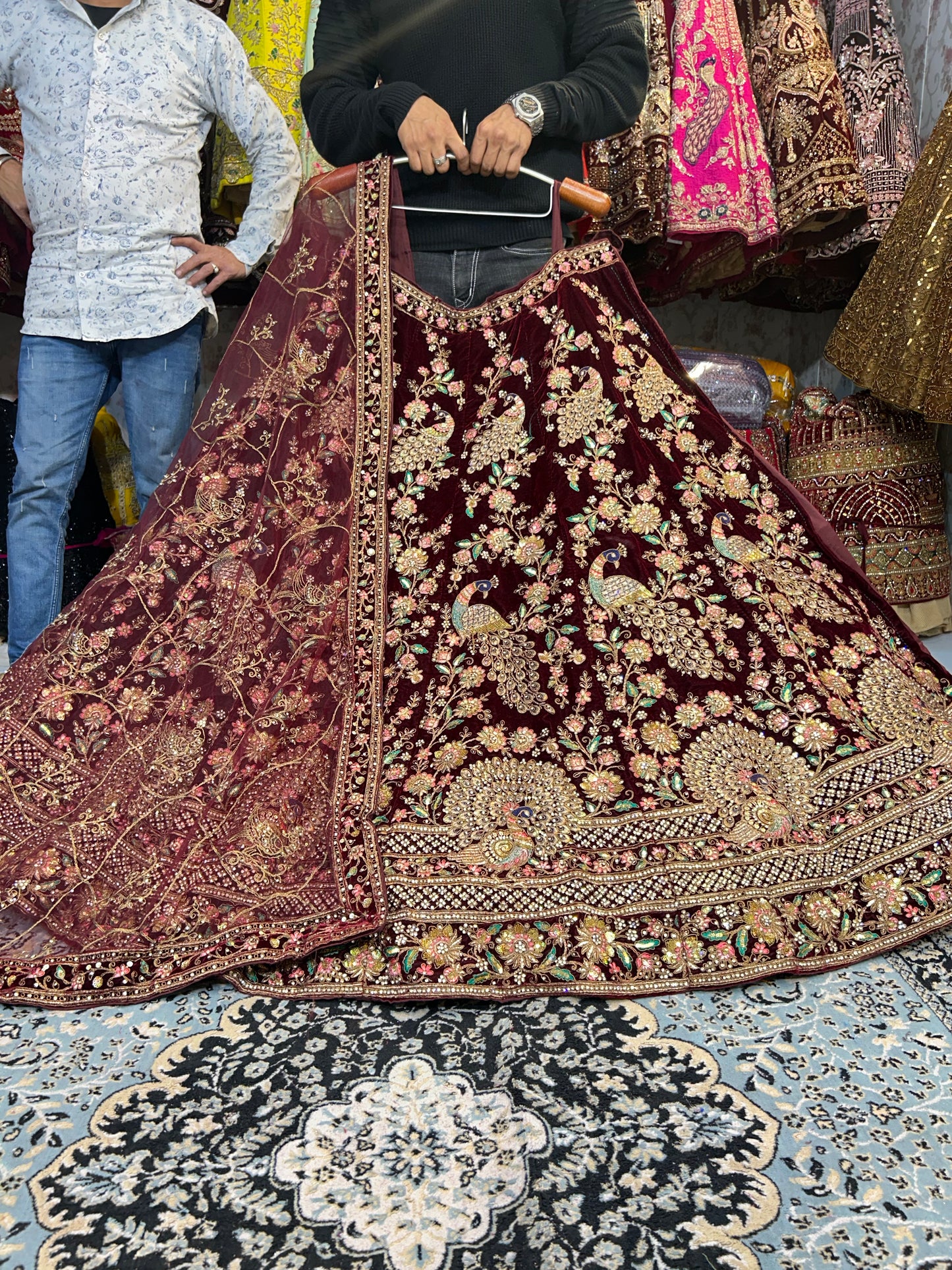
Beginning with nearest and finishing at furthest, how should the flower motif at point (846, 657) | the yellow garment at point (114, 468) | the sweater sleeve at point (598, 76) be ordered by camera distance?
the flower motif at point (846, 657)
the sweater sleeve at point (598, 76)
the yellow garment at point (114, 468)

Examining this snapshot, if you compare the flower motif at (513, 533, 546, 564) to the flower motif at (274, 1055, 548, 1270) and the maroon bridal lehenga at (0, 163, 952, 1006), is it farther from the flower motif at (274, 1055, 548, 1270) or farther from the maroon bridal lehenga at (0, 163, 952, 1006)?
the flower motif at (274, 1055, 548, 1270)

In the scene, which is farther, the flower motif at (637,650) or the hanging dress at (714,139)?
the hanging dress at (714,139)

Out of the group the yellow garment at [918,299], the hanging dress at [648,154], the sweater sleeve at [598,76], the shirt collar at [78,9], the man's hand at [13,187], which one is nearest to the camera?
the sweater sleeve at [598,76]

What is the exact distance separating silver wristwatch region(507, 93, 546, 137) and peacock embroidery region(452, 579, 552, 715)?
76 cm

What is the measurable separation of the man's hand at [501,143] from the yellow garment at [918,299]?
1.28 meters

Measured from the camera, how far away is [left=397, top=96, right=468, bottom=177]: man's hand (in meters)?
1.43

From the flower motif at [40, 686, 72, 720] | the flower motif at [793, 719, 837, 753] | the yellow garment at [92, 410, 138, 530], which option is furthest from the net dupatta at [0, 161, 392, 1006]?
the yellow garment at [92, 410, 138, 530]

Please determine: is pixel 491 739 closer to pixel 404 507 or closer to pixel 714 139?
pixel 404 507

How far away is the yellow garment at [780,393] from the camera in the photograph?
2760mm

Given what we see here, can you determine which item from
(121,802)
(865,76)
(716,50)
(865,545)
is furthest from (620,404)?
(865,76)

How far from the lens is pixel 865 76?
2471mm

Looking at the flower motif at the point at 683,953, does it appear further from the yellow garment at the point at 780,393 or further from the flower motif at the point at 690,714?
the yellow garment at the point at 780,393

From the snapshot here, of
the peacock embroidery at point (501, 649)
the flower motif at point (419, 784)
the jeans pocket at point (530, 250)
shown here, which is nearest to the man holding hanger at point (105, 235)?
the jeans pocket at point (530, 250)

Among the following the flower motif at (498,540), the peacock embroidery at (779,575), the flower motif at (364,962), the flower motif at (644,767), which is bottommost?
the flower motif at (364,962)
